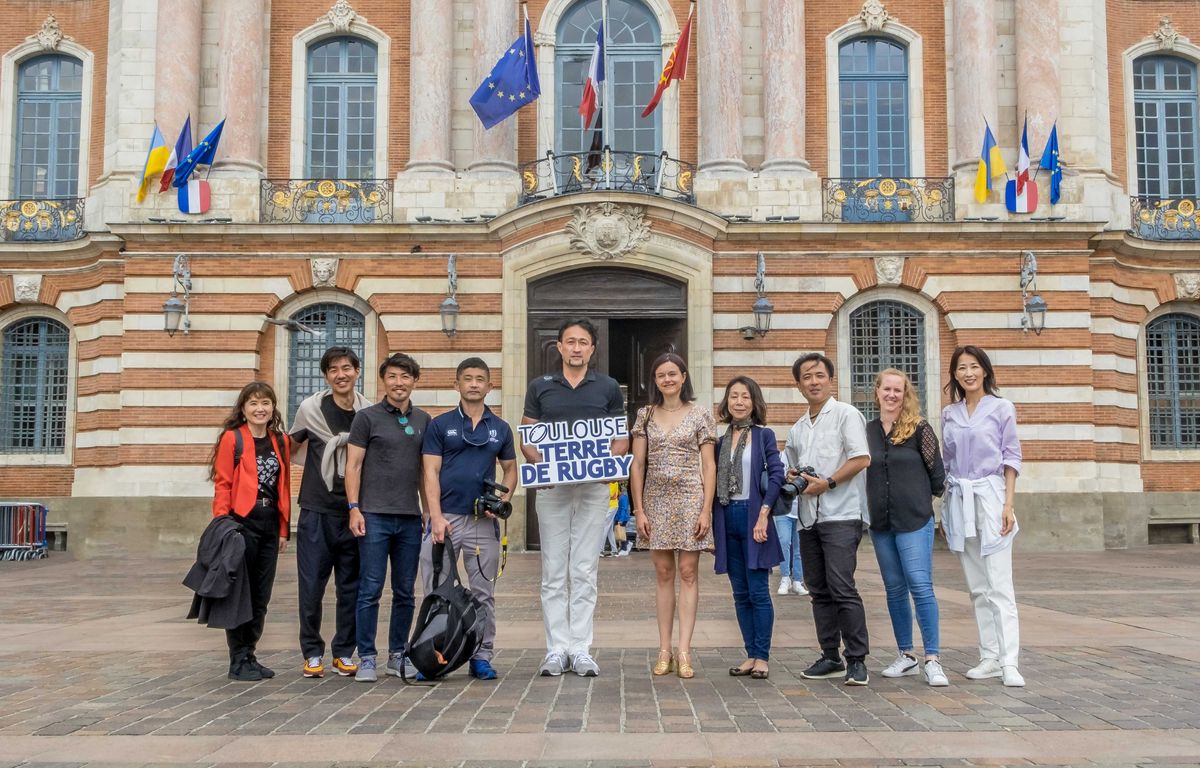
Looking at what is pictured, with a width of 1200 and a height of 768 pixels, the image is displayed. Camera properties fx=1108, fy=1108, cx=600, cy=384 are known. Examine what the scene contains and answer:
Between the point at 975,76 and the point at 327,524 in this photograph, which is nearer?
the point at 327,524

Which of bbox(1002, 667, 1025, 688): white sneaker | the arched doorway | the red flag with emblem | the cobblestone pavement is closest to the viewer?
the cobblestone pavement

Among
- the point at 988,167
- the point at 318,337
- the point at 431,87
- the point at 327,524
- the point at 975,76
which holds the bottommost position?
the point at 327,524

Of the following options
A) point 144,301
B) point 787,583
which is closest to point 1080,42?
point 787,583

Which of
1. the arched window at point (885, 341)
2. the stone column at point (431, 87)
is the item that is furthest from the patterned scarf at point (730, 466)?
the stone column at point (431, 87)

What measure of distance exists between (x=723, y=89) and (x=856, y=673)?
1495 cm

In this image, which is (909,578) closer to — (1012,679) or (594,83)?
(1012,679)

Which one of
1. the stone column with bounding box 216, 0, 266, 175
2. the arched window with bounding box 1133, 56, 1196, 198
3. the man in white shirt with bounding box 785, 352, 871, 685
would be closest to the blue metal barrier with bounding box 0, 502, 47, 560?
the stone column with bounding box 216, 0, 266, 175

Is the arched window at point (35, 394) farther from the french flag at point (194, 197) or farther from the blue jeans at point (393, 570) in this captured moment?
the blue jeans at point (393, 570)

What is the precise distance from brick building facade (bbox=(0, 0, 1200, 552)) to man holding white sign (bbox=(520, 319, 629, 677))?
11921mm

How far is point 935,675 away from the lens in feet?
23.3

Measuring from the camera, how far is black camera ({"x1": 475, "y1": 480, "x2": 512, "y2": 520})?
7496 millimetres

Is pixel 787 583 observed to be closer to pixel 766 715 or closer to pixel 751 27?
pixel 766 715

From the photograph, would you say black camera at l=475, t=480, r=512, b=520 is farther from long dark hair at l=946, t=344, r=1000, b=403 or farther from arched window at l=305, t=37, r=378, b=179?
arched window at l=305, t=37, r=378, b=179

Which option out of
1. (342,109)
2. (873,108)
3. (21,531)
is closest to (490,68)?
(342,109)
